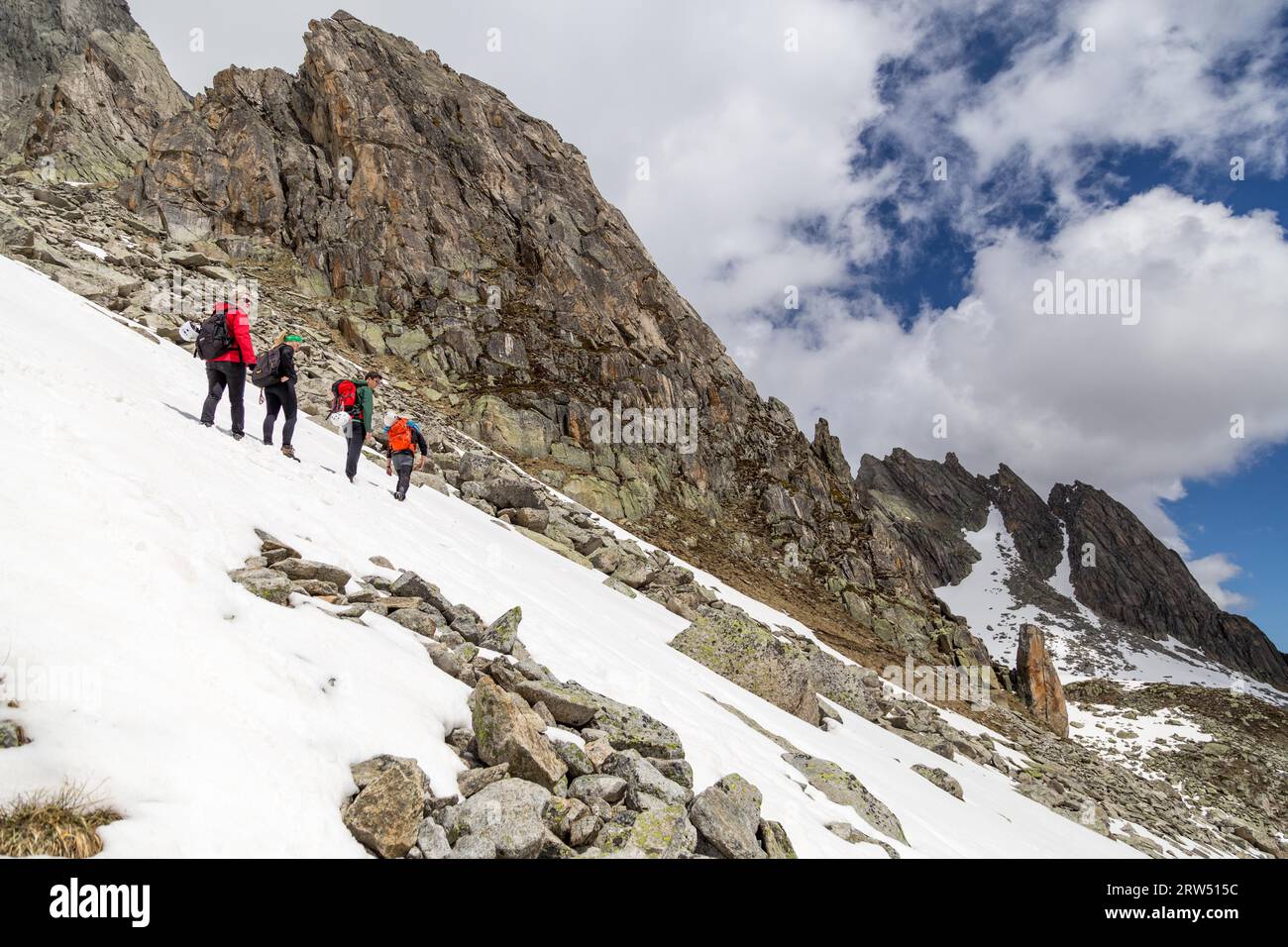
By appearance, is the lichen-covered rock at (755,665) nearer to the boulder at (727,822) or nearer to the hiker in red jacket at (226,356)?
the boulder at (727,822)

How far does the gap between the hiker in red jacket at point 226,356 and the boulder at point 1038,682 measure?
52.0m

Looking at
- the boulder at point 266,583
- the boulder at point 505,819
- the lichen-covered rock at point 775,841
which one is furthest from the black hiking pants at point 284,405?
the lichen-covered rock at point 775,841

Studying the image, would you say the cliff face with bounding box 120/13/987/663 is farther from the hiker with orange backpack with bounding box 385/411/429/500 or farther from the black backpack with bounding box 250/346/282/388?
the black backpack with bounding box 250/346/282/388

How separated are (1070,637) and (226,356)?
181908mm

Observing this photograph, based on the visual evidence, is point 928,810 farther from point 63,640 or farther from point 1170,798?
point 1170,798

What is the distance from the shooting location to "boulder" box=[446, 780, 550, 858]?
13.4 ft

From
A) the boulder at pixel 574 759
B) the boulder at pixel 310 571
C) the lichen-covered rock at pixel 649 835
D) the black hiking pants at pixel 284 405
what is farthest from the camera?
the black hiking pants at pixel 284 405

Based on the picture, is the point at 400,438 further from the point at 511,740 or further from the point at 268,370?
the point at 511,740

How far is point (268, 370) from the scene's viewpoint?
1277 cm

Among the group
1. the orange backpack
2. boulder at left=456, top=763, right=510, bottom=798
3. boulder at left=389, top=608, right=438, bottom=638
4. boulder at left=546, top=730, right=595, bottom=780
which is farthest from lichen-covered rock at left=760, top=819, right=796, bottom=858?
the orange backpack

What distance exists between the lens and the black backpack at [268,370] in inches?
503

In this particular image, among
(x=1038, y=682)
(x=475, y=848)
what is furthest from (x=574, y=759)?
(x=1038, y=682)
